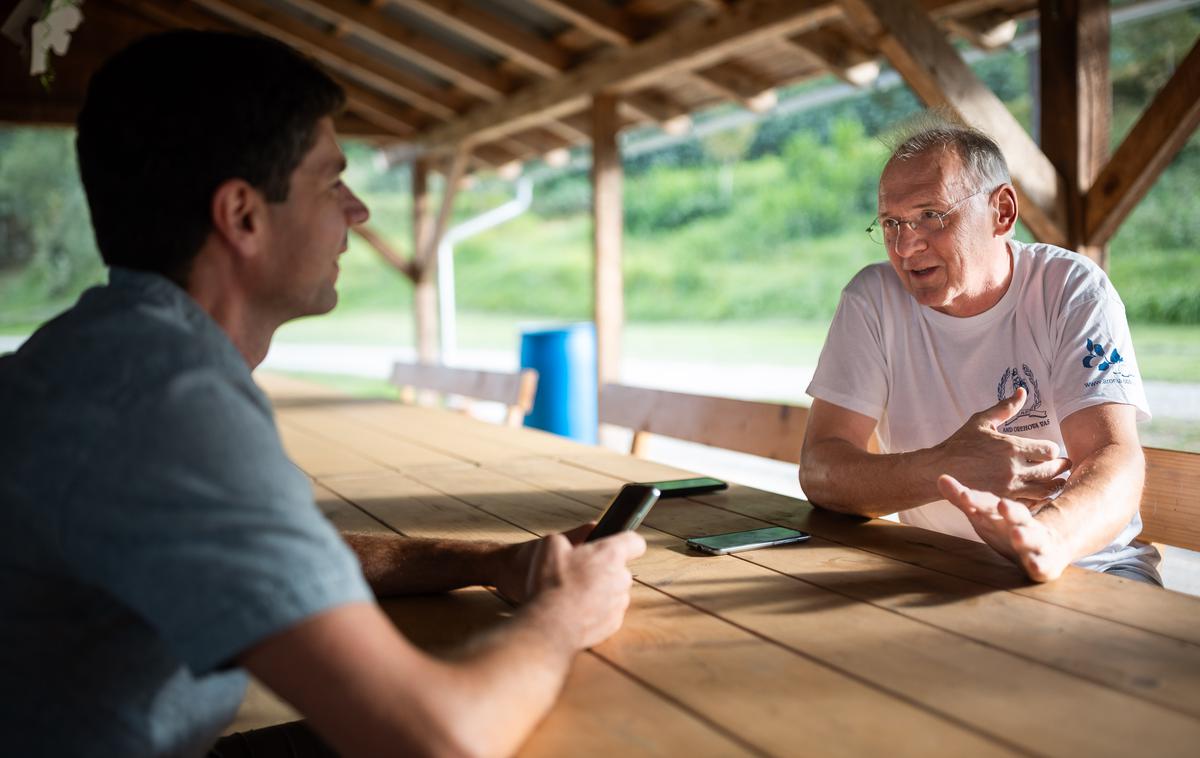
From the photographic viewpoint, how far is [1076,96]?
2.98 m

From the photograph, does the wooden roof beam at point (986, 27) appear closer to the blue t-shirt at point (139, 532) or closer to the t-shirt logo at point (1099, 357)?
the t-shirt logo at point (1099, 357)

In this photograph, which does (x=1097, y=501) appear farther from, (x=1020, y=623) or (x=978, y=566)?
(x=1020, y=623)

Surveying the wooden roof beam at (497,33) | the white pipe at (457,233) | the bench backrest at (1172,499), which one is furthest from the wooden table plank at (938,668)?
the white pipe at (457,233)

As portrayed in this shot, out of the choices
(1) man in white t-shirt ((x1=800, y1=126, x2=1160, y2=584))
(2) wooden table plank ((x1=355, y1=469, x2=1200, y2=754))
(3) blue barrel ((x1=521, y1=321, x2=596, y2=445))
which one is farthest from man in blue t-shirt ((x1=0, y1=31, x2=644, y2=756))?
(3) blue barrel ((x1=521, y1=321, x2=596, y2=445))

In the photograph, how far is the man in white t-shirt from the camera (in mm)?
1662

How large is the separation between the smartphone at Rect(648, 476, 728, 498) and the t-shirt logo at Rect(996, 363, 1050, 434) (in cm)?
56

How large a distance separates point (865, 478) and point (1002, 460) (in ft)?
0.80

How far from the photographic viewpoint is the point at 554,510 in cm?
185

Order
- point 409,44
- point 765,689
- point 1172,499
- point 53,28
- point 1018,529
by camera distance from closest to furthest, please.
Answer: point 765,689, point 1018,529, point 1172,499, point 53,28, point 409,44

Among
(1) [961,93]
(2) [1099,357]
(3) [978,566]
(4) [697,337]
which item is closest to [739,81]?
(1) [961,93]

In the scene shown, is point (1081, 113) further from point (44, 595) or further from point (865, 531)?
point (44, 595)

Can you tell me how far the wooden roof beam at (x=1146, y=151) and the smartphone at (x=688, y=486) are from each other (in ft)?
5.16

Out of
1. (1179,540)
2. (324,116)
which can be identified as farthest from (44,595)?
(1179,540)

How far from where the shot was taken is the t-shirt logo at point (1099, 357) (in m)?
1.68
